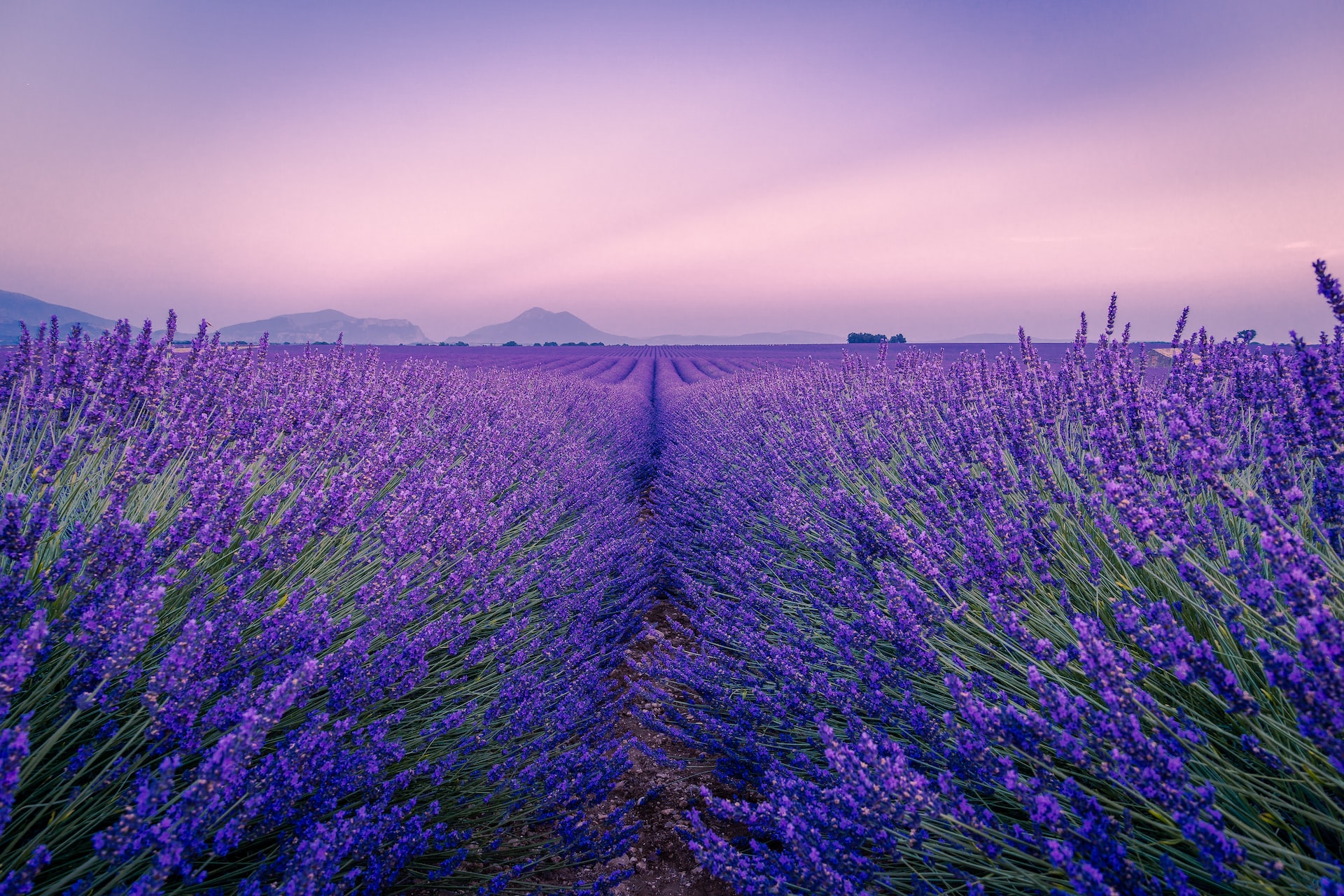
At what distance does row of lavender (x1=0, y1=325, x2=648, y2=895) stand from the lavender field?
0.01 metres

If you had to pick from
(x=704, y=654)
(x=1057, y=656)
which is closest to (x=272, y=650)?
(x=704, y=654)

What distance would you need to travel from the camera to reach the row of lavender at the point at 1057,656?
831 millimetres

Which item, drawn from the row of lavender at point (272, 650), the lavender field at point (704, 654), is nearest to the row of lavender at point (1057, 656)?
the lavender field at point (704, 654)

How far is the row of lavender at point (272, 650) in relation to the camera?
0.91 meters

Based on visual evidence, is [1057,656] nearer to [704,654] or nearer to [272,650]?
[704,654]

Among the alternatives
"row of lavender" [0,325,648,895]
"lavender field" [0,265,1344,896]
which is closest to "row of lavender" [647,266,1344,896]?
"lavender field" [0,265,1344,896]

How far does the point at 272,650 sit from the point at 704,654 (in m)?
1.35

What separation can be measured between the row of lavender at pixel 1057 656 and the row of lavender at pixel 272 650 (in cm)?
51

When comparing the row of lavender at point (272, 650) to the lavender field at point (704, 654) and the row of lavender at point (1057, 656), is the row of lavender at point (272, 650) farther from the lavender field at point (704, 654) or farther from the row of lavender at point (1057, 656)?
the row of lavender at point (1057, 656)

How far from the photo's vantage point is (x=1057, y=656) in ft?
3.18

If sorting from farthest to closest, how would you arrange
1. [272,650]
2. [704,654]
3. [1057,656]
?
[704,654] < [272,650] < [1057,656]

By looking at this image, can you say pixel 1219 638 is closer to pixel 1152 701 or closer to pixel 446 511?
pixel 1152 701

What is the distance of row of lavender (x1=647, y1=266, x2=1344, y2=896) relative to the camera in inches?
32.7

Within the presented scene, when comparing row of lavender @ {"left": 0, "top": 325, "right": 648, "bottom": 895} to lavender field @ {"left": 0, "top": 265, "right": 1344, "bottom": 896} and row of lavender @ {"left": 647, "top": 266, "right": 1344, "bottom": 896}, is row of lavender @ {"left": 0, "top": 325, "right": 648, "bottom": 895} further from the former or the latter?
row of lavender @ {"left": 647, "top": 266, "right": 1344, "bottom": 896}
